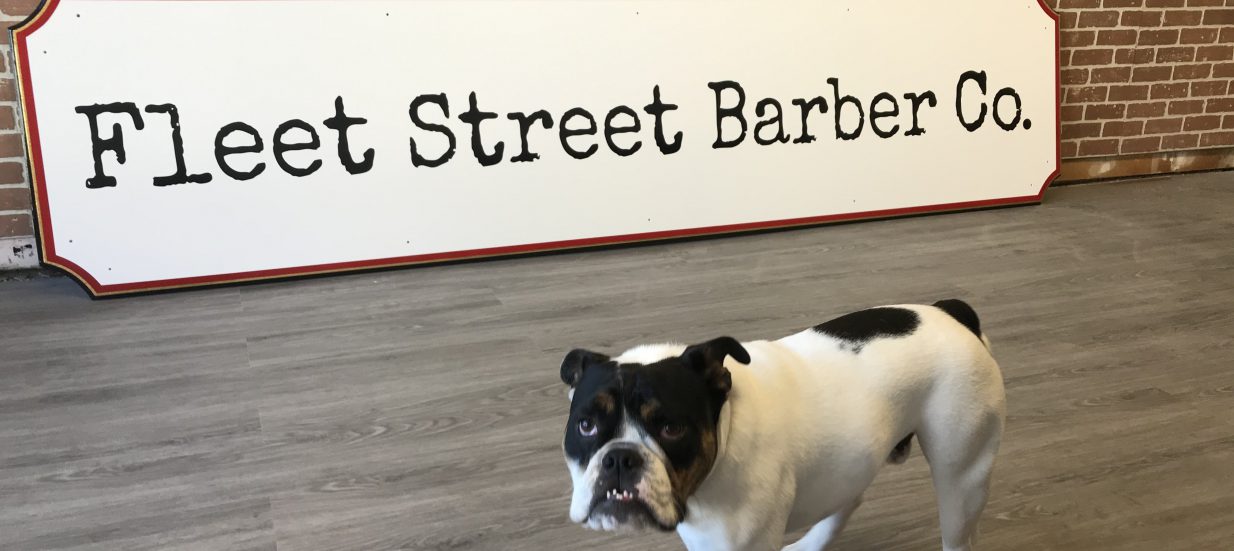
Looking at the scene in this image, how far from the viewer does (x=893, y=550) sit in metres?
1.54

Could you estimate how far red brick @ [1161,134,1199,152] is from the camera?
468 cm

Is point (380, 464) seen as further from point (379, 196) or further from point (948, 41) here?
point (948, 41)

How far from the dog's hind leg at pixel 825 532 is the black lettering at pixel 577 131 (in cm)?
220

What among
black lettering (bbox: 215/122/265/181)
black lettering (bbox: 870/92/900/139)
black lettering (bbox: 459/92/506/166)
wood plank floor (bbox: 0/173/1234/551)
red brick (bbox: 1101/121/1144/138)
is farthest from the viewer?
red brick (bbox: 1101/121/1144/138)

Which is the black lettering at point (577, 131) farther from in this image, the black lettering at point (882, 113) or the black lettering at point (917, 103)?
the black lettering at point (917, 103)

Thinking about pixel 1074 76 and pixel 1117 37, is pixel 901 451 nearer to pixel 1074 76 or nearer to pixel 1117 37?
pixel 1074 76

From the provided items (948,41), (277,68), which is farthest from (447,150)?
(948,41)

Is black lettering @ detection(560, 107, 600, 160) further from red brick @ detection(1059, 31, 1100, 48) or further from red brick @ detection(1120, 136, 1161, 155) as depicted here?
red brick @ detection(1120, 136, 1161, 155)

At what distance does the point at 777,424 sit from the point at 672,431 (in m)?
0.16

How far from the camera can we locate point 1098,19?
439cm

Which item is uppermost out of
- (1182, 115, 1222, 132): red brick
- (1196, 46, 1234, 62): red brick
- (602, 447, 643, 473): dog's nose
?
(1196, 46, 1234, 62): red brick

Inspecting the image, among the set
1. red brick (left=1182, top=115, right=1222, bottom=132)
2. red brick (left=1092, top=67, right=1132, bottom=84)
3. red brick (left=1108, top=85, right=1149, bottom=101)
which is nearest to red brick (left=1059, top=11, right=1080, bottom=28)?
red brick (left=1092, top=67, right=1132, bottom=84)

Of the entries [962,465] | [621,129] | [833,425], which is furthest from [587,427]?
[621,129]

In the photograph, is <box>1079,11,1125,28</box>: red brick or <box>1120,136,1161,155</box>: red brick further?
<box>1120,136,1161,155</box>: red brick
